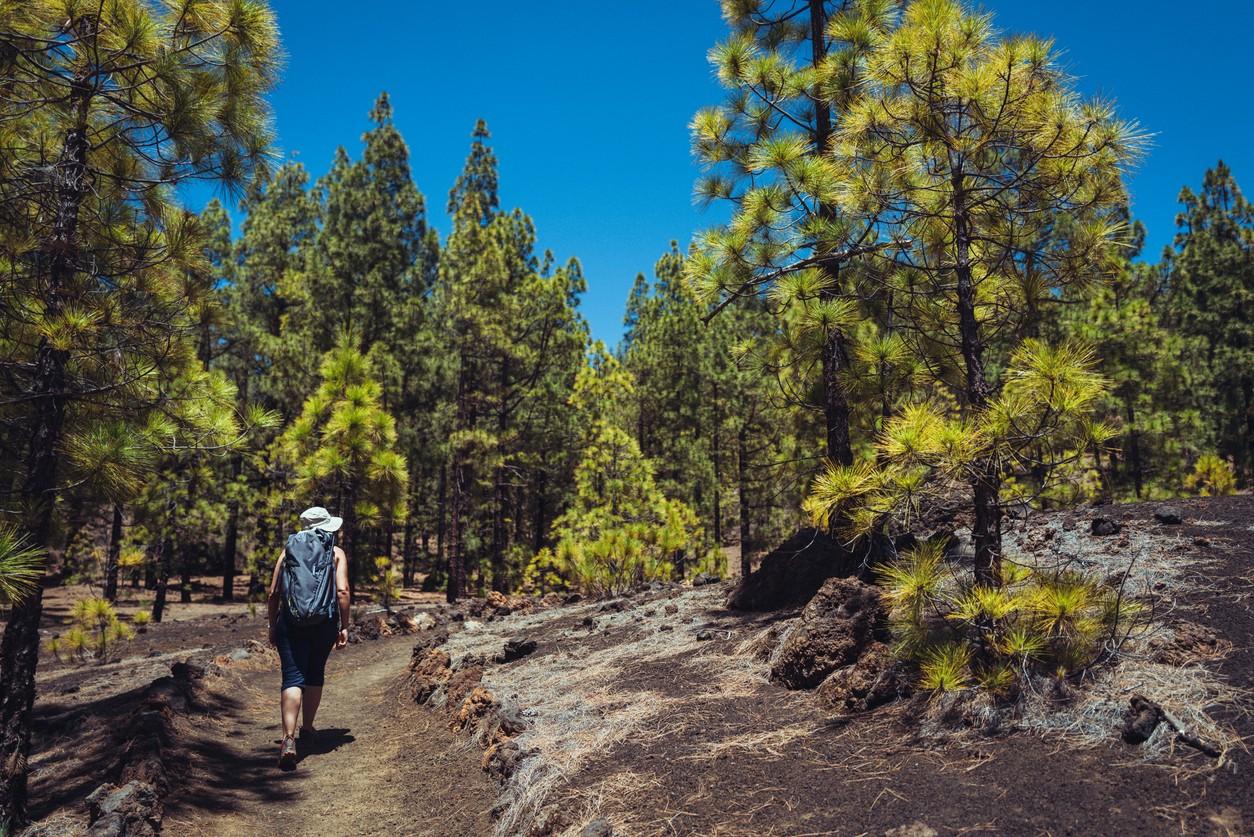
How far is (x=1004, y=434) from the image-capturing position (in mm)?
3809

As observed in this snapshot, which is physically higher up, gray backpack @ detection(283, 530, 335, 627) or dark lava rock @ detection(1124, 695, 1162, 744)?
gray backpack @ detection(283, 530, 335, 627)

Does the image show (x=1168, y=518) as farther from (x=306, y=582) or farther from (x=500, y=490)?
(x=500, y=490)

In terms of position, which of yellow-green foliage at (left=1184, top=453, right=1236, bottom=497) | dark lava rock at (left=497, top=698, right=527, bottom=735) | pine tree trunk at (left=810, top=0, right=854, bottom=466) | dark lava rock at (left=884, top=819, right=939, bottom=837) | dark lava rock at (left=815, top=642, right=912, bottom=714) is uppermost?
pine tree trunk at (left=810, top=0, right=854, bottom=466)

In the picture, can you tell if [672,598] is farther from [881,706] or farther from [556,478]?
[556,478]

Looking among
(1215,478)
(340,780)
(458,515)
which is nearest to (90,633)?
(340,780)

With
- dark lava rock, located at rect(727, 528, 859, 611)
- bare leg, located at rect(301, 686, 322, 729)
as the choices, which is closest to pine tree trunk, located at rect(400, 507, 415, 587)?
dark lava rock, located at rect(727, 528, 859, 611)

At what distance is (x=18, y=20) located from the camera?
4.23m

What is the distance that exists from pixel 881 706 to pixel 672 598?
538cm

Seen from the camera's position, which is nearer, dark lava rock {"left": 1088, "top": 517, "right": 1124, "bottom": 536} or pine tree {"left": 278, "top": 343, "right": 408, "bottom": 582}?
dark lava rock {"left": 1088, "top": 517, "right": 1124, "bottom": 536}

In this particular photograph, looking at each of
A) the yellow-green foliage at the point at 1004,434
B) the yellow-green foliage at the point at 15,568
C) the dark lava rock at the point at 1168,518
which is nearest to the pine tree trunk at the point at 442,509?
the yellow-green foliage at the point at 15,568

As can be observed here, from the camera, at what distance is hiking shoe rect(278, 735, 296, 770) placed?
5.05m

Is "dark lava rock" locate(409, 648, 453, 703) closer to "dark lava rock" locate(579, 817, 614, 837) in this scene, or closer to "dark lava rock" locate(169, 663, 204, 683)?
"dark lava rock" locate(169, 663, 204, 683)

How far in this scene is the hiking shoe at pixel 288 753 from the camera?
16.6ft

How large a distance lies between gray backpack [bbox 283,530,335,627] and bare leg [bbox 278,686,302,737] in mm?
476
